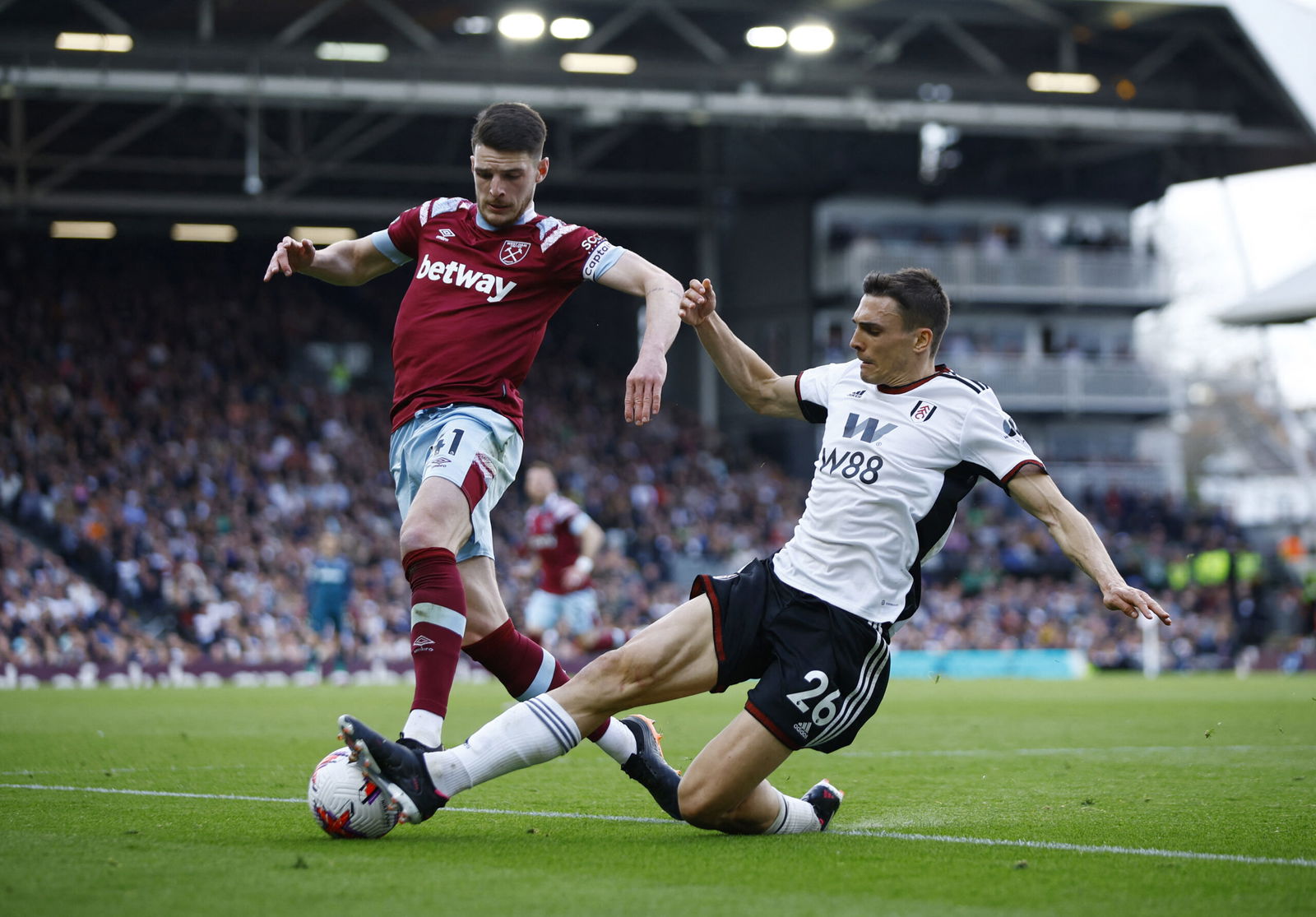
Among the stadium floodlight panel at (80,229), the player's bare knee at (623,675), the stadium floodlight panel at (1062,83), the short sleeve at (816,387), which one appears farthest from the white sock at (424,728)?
the stadium floodlight panel at (80,229)

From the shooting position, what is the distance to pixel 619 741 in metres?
5.46

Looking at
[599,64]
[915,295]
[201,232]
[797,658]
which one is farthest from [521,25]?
[797,658]

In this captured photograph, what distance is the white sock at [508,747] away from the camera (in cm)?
489

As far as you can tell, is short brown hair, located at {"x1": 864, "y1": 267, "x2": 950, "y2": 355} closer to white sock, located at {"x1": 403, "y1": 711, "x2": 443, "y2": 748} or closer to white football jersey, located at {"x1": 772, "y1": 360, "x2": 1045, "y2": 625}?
white football jersey, located at {"x1": 772, "y1": 360, "x2": 1045, "y2": 625}

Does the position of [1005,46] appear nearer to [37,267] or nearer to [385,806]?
[37,267]

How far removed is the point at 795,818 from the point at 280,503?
80.3 ft

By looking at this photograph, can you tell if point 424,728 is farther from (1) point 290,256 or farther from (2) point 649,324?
(1) point 290,256

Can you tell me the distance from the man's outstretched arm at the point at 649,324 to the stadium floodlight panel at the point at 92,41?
72.1 feet

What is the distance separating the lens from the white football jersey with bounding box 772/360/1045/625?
17.2 feet

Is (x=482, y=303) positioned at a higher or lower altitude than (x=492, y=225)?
lower

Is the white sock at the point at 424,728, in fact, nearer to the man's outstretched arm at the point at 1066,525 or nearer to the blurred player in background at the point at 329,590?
the man's outstretched arm at the point at 1066,525

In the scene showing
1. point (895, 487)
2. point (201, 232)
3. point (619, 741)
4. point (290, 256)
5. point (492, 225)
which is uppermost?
point (201, 232)

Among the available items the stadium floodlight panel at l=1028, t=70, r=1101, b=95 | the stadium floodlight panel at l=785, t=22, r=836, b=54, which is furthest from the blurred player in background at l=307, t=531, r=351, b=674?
the stadium floodlight panel at l=1028, t=70, r=1101, b=95

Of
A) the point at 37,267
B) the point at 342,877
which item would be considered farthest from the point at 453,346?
the point at 37,267
